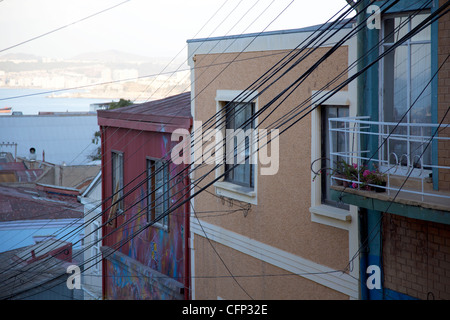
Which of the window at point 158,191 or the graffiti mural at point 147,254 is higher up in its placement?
the window at point 158,191

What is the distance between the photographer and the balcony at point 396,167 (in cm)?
619

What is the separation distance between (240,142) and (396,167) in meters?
3.47

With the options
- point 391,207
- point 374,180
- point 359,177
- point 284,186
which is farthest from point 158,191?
point 391,207

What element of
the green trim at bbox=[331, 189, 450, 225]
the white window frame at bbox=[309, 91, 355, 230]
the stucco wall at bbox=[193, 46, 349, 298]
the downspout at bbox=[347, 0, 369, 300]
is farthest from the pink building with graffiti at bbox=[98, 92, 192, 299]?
the green trim at bbox=[331, 189, 450, 225]

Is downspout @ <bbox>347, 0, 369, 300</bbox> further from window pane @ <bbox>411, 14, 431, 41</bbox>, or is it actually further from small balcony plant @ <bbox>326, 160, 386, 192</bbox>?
window pane @ <bbox>411, 14, 431, 41</bbox>

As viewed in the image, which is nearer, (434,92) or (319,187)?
(434,92)

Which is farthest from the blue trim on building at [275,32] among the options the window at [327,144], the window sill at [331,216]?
the window sill at [331,216]

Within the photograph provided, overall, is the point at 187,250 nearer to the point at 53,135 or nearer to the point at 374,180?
the point at 374,180

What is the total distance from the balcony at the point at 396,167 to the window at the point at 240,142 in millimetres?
2396

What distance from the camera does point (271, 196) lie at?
9.12m

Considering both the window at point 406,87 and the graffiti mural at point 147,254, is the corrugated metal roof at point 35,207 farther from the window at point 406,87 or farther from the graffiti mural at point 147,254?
the window at point 406,87

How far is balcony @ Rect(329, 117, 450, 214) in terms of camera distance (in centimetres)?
619

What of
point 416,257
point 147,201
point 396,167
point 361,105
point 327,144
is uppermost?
point 361,105
